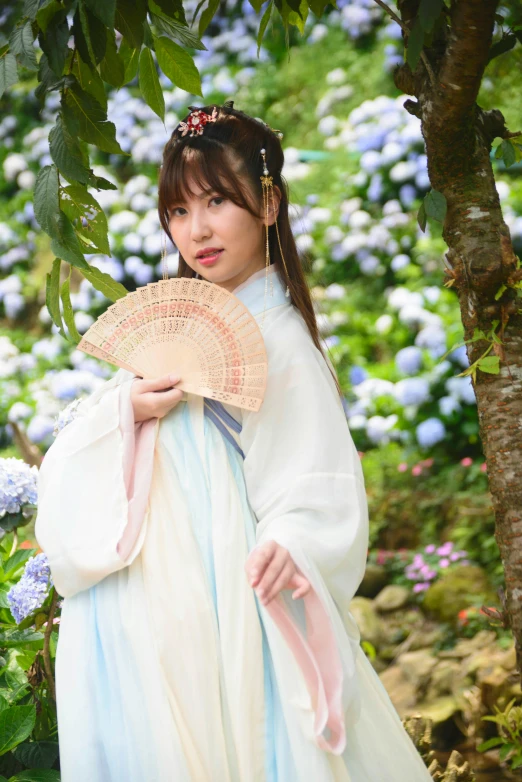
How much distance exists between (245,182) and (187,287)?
0.28 m

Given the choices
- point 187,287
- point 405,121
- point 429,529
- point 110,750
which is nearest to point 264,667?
point 110,750

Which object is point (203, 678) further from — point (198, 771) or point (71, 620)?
point (71, 620)

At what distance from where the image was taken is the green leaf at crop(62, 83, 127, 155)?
1558 mm

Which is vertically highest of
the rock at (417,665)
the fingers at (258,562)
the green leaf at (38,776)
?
the fingers at (258,562)

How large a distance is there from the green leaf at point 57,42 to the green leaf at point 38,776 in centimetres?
137

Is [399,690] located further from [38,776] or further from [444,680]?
[38,776]

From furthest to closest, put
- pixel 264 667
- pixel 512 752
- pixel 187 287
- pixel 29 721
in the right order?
pixel 512 752 < pixel 29 721 < pixel 187 287 < pixel 264 667

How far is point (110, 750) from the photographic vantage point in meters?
1.49

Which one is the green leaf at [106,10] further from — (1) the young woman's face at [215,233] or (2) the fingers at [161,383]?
(2) the fingers at [161,383]

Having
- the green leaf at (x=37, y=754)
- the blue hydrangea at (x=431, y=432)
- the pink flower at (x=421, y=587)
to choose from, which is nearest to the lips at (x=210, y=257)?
the green leaf at (x=37, y=754)

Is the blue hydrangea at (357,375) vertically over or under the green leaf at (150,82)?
under

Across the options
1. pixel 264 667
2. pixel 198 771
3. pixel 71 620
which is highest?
pixel 71 620

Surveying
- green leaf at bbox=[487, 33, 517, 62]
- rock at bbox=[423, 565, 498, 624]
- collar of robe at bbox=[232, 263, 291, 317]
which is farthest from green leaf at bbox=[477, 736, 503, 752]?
green leaf at bbox=[487, 33, 517, 62]

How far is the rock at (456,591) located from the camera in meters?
3.67
